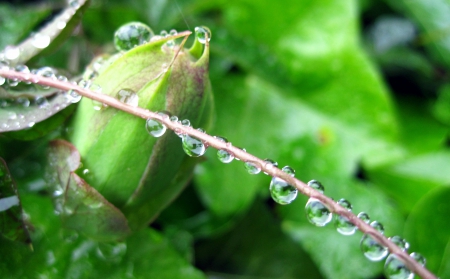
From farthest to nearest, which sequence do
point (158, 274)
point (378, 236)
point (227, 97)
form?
point (227, 97), point (158, 274), point (378, 236)

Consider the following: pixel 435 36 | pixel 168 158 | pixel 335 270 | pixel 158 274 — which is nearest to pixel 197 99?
pixel 168 158

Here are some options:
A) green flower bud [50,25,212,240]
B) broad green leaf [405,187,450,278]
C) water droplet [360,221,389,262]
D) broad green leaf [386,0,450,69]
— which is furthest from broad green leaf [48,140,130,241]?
broad green leaf [386,0,450,69]

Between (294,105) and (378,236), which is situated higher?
(378,236)

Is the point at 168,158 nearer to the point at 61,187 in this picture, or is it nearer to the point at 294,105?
the point at 61,187

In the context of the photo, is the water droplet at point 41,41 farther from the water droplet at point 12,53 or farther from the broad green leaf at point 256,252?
the broad green leaf at point 256,252

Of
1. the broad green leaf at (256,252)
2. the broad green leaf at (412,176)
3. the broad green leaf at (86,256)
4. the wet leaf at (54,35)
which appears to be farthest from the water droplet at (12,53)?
the broad green leaf at (412,176)

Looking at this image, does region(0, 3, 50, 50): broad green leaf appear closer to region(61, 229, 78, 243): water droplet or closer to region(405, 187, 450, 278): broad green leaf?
region(61, 229, 78, 243): water droplet
